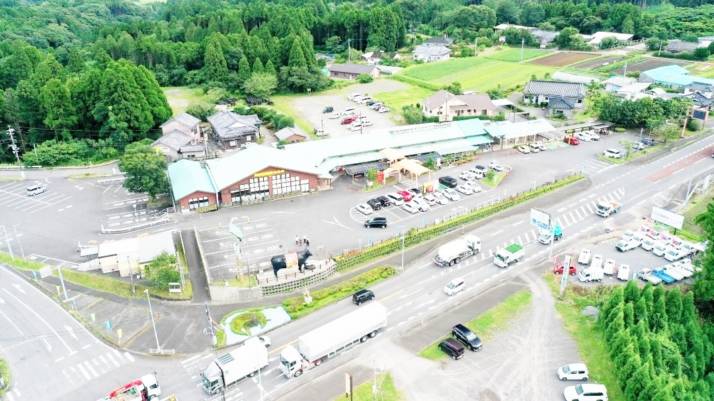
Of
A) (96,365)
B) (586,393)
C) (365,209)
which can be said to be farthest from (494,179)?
(96,365)

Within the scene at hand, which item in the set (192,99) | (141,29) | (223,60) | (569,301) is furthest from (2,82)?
(569,301)

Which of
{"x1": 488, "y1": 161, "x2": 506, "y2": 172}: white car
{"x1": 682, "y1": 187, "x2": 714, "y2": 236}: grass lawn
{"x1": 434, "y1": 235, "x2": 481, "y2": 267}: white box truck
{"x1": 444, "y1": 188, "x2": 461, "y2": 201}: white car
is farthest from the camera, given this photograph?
{"x1": 488, "y1": 161, "x2": 506, "y2": 172}: white car

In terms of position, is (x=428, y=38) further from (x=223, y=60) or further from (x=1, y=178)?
(x=1, y=178)

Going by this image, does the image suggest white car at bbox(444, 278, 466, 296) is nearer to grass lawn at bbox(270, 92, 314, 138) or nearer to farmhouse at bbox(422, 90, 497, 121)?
grass lawn at bbox(270, 92, 314, 138)

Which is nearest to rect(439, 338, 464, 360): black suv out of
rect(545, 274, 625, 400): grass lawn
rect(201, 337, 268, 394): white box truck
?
rect(545, 274, 625, 400): grass lawn

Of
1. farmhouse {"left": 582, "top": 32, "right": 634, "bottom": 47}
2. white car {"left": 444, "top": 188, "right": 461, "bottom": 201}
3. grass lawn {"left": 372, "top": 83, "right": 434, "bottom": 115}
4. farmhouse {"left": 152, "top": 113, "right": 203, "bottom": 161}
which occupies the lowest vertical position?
white car {"left": 444, "top": 188, "right": 461, "bottom": 201}

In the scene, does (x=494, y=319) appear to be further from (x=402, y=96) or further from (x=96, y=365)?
(x=402, y=96)

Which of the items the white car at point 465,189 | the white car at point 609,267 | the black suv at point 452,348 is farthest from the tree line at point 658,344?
the white car at point 465,189
